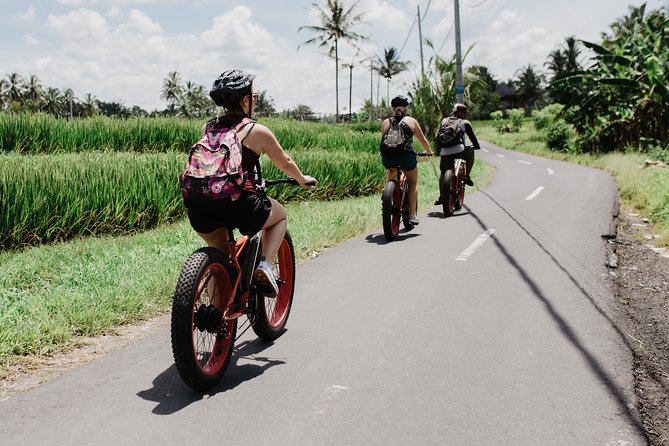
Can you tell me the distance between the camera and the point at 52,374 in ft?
13.3

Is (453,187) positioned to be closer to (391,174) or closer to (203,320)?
(391,174)

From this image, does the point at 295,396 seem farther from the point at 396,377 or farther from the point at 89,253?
the point at 89,253

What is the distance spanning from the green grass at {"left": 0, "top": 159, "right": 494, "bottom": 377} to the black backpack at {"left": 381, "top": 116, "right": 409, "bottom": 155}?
1569 millimetres

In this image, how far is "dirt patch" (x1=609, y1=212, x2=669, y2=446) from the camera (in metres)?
3.51

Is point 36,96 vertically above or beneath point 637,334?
above

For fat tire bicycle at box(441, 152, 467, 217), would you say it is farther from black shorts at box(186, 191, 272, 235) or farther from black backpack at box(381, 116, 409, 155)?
black shorts at box(186, 191, 272, 235)

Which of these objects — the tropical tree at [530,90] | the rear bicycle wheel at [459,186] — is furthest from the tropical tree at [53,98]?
the rear bicycle wheel at [459,186]

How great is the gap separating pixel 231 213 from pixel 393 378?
1481 millimetres

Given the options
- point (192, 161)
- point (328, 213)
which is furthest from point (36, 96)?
point (192, 161)

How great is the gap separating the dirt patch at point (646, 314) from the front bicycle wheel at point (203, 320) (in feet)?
8.14

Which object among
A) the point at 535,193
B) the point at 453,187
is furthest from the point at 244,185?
the point at 535,193

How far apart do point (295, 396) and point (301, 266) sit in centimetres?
390

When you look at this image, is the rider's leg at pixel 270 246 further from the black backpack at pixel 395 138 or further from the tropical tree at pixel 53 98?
the tropical tree at pixel 53 98

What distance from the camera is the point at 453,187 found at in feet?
38.6
